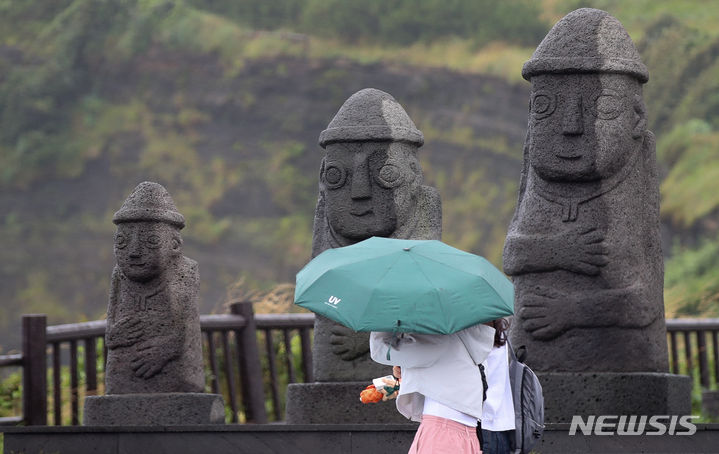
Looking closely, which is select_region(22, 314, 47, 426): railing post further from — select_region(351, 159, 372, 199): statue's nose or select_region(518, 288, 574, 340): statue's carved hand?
select_region(518, 288, 574, 340): statue's carved hand

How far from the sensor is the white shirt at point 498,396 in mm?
4746

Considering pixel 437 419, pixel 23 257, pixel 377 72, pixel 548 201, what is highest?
pixel 377 72

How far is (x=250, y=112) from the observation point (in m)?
32.5

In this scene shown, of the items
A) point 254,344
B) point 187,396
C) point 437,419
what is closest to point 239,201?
point 254,344

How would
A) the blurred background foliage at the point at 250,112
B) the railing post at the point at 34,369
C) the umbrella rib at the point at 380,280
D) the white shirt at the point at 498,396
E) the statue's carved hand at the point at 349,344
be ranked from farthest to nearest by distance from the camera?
the blurred background foliage at the point at 250,112 → the railing post at the point at 34,369 → the statue's carved hand at the point at 349,344 → the white shirt at the point at 498,396 → the umbrella rib at the point at 380,280

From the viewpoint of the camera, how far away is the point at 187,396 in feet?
26.0

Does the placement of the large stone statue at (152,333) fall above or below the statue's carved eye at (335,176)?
below

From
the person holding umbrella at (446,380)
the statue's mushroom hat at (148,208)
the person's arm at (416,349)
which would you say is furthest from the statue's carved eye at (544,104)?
the person's arm at (416,349)

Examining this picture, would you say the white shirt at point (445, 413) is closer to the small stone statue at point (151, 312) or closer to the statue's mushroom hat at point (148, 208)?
the small stone statue at point (151, 312)

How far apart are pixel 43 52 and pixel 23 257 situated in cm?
628

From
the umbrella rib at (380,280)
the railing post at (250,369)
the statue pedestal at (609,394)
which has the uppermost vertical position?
the umbrella rib at (380,280)

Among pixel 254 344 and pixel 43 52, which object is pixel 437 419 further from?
pixel 43 52

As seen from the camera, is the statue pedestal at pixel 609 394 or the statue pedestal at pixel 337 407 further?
the statue pedestal at pixel 337 407

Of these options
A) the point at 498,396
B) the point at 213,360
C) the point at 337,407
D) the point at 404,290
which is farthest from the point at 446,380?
the point at 213,360
